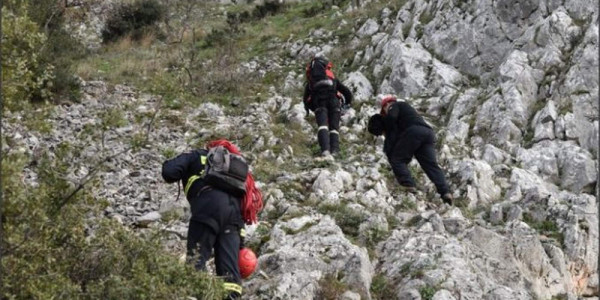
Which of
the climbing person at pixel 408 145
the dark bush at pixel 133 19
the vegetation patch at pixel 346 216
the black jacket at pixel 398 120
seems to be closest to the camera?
the vegetation patch at pixel 346 216

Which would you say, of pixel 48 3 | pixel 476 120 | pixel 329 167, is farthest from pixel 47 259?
pixel 48 3

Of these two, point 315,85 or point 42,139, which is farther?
point 315,85

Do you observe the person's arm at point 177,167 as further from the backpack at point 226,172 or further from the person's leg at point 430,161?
the person's leg at point 430,161

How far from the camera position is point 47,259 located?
4699mm

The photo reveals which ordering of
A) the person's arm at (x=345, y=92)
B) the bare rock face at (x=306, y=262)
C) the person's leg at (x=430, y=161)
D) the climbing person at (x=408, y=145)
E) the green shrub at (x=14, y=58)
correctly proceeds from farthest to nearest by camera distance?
the person's arm at (x=345, y=92)
the climbing person at (x=408, y=145)
the person's leg at (x=430, y=161)
the bare rock face at (x=306, y=262)
the green shrub at (x=14, y=58)

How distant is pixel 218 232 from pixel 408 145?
16.0ft

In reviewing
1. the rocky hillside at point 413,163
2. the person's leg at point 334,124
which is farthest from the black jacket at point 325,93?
the rocky hillside at point 413,163

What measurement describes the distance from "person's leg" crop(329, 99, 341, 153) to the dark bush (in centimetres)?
1252

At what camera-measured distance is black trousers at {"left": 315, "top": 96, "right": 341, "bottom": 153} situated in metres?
11.6

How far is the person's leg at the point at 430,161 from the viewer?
1002 cm

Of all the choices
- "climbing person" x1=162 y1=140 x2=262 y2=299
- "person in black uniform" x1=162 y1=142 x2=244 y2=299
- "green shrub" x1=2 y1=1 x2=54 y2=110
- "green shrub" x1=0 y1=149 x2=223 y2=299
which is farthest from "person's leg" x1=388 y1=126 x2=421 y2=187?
"green shrub" x1=2 y1=1 x2=54 y2=110

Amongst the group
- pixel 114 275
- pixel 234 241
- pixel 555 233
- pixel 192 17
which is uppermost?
pixel 114 275

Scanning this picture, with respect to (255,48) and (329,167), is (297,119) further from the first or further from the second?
(255,48)

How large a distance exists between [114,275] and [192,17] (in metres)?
22.5
